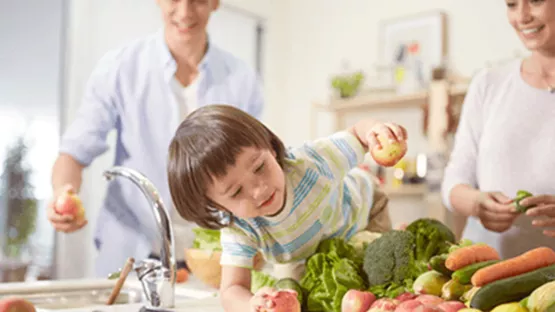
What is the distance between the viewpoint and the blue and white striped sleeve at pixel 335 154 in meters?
1.08

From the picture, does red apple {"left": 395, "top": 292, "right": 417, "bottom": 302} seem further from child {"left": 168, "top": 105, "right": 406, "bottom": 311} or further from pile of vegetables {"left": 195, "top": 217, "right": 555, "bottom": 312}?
child {"left": 168, "top": 105, "right": 406, "bottom": 311}

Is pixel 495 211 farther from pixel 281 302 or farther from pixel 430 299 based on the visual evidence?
pixel 281 302

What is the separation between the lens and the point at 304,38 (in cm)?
410

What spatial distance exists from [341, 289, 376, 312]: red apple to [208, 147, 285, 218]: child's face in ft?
0.62

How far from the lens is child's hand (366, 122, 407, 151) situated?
2.93 feet

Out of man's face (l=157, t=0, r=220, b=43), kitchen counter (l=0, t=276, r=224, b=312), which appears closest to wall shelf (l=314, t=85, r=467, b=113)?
man's face (l=157, t=0, r=220, b=43)

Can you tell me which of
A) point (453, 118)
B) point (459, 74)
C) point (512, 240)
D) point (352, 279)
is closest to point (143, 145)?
point (352, 279)

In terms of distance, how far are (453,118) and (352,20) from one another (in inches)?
45.9

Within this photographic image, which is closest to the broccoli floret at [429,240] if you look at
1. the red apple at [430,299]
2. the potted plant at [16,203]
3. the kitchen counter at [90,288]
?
the red apple at [430,299]

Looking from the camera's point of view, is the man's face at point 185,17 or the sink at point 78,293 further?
the man's face at point 185,17

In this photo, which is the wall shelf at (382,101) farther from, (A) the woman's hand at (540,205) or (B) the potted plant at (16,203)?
(A) the woman's hand at (540,205)

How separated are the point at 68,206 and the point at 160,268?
0.91 ft

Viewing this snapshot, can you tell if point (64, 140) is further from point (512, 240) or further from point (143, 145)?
point (512, 240)

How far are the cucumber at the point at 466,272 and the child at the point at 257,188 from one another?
0.22 m
